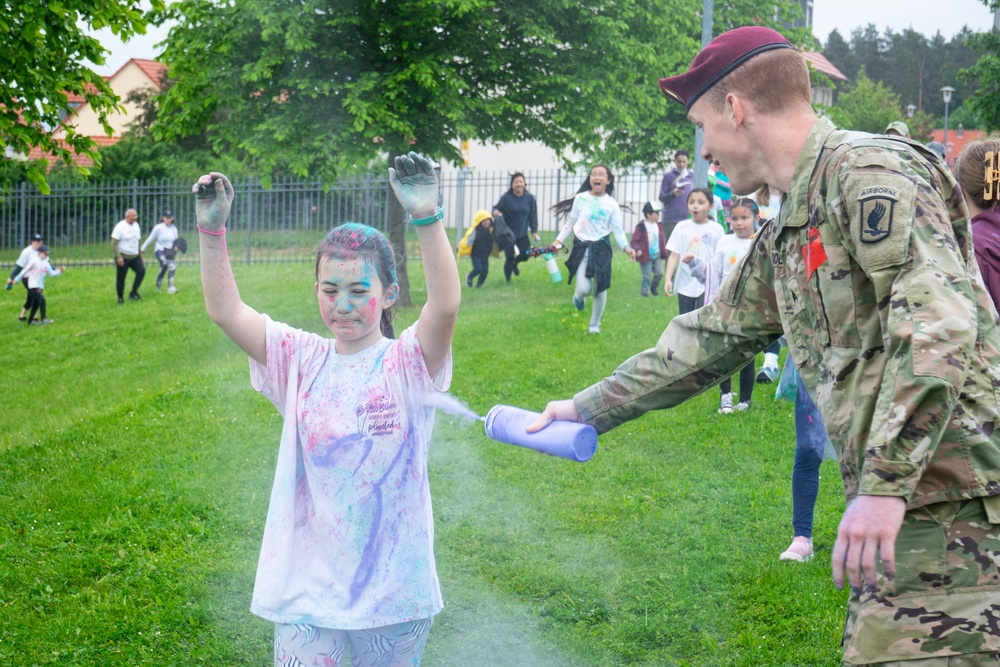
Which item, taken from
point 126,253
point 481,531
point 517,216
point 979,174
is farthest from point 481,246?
point 979,174

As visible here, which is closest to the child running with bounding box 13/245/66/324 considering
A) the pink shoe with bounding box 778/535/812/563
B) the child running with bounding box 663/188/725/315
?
the child running with bounding box 663/188/725/315

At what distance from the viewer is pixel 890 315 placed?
216 centimetres

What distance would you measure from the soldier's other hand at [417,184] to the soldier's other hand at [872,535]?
1.52 m

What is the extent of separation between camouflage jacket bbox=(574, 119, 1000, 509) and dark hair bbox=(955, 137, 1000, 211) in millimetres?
2299

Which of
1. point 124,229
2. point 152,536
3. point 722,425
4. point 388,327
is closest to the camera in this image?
point 388,327

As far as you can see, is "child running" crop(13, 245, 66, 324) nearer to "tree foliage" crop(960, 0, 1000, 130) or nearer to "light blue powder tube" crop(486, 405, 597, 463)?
"light blue powder tube" crop(486, 405, 597, 463)

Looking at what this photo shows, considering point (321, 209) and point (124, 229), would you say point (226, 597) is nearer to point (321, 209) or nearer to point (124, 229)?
point (124, 229)

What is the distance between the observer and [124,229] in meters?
20.1

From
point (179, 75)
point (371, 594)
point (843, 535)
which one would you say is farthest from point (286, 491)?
point (179, 75)

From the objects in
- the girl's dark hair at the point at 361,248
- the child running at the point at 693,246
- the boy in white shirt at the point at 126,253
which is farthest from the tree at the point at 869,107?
the girl's dark hair at the point at 361,248

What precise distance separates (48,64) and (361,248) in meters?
9.55

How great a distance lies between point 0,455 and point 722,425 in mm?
6402

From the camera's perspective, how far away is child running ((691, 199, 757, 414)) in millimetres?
8844

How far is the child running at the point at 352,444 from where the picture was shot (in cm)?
312
